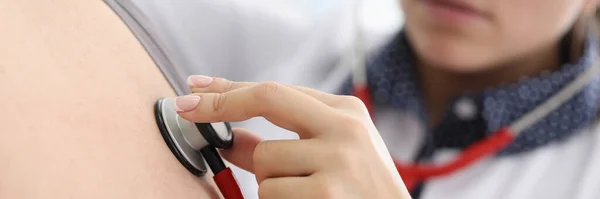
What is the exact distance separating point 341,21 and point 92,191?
0.85 meters

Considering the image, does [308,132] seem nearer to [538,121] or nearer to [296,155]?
[296,155]

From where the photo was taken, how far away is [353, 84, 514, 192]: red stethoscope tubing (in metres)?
0.91

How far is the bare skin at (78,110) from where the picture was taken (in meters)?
0.36

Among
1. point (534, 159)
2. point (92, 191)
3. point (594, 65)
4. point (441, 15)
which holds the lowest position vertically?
point (534, 159)

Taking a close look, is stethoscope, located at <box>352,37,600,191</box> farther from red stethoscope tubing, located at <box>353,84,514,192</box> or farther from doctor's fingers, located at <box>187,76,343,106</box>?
doctor's fingers, located at <box>187,76,343,106</box>

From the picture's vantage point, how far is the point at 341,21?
118 centimetres

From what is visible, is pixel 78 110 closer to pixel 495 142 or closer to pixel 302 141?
pixel 302 141

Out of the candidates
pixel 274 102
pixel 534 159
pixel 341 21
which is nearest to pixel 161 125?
pixel 274 102

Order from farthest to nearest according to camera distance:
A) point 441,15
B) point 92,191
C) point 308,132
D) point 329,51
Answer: point 329,51 → point 441,15 → point 308,132 → point 92,191

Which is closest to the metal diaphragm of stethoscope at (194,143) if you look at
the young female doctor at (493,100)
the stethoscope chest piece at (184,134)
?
the stethoscope chest piece at (184,134)

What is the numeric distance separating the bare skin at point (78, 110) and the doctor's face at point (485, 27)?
1.76ft

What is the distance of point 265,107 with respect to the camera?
46 centimetres

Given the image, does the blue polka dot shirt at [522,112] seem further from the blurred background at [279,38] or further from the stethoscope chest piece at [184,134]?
the stethoscope chest piece at [184,134]

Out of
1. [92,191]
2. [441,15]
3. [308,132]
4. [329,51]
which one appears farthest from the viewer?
[329,51]
